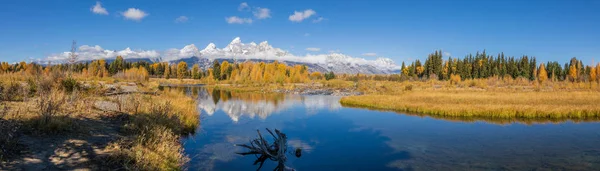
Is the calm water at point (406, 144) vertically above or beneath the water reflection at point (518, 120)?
beneath

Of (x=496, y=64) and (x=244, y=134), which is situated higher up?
(x=496, y=64)

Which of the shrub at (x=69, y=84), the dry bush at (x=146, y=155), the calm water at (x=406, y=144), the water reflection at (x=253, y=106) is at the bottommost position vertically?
the calm water at (x=406, y=144)

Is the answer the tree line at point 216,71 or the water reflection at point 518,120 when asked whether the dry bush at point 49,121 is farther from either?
the tree line at point 216,71

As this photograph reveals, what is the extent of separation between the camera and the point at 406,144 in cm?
1633

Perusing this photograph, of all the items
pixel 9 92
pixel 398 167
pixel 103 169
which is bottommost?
pixel 398 167

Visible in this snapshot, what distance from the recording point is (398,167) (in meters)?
12.2

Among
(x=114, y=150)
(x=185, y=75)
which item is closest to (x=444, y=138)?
(x=114, y=150)

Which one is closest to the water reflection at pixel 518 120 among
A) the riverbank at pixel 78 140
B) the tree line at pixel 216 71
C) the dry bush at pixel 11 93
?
the riverbank at pixel 78 140

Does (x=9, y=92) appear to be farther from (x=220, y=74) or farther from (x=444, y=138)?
(x=220, y=74)

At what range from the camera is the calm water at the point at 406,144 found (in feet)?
41.0

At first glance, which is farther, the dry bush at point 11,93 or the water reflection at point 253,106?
the water reflection at point 253,106

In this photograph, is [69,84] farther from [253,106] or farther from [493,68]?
[493,68]

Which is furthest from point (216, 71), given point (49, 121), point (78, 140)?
point (78, 140)

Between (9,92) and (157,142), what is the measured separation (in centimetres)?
975
